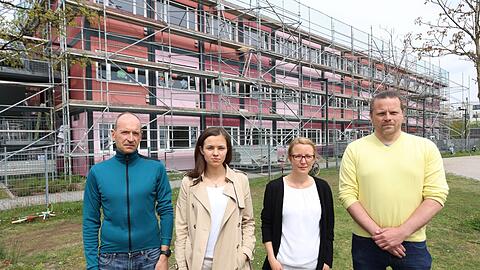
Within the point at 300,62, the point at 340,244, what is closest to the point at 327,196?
the point at 340,244

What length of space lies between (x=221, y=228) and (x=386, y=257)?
1089 mm

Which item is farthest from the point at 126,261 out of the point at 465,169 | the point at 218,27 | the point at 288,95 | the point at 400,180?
the point at 288,95

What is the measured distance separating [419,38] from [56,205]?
8.88 metres

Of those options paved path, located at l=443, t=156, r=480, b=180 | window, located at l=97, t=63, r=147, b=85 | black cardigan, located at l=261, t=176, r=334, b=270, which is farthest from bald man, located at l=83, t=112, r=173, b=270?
paved path, located at l=443, t=156, r=480, b=180

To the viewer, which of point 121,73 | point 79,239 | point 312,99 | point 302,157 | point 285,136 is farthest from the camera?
point 312,99

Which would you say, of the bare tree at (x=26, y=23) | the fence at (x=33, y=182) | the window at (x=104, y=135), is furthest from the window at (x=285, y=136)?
the bare tree at (x=26, y=23)

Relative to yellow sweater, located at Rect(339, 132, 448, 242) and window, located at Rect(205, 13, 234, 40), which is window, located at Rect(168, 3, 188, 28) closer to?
window, located at Rect(205, 13, 234, 40)

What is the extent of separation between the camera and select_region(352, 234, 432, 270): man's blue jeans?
86.3 inches

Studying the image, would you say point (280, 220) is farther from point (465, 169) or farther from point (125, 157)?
point (465, 169)

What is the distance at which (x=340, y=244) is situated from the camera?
498cm

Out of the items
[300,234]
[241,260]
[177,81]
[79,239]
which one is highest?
[177,81]

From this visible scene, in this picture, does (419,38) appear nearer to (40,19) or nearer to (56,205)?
(40,19)

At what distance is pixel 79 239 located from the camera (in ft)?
18.7

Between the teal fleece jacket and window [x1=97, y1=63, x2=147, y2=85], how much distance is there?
12153 millimetres
